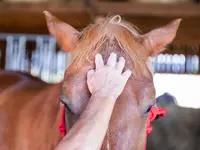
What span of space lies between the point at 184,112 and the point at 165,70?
4.08ft

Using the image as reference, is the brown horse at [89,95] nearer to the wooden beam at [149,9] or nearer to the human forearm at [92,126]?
the human forearm at [92,126]

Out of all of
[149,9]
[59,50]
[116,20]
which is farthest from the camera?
[59,50]

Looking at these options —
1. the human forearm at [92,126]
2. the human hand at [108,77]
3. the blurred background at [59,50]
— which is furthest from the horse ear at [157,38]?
the blurred background at [59,50]

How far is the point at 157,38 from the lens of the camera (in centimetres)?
158

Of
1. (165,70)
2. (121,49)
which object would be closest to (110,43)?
(121,49)

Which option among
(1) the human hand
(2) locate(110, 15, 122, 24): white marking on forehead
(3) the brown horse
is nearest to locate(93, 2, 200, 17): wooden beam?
(3) the brown horse

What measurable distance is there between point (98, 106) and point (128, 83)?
0.19m

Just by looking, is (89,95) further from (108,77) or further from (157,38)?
(157,38)

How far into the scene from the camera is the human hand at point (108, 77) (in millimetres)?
1288

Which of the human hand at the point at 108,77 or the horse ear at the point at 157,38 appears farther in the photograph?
the horse ear at the point at 157,38

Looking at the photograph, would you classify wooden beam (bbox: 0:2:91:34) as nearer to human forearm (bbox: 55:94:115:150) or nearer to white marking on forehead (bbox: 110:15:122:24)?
white marking on forehead (bbox: 110:15:122:24)

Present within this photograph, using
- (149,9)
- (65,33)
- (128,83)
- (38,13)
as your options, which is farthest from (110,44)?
(38,13)

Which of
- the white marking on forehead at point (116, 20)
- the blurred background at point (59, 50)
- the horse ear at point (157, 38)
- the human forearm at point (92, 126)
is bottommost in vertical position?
the blurred background at point (59, 50)

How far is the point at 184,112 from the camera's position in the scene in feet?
8.55
